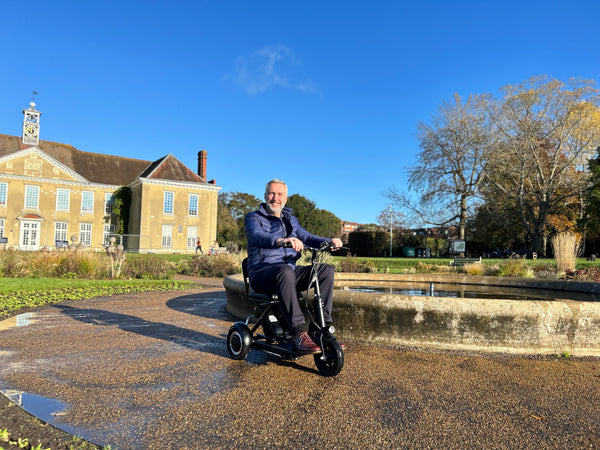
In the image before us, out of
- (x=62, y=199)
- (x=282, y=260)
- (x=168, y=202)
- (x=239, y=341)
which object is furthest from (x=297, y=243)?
(x=62, y=199)

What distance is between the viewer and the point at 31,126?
42.0 meters

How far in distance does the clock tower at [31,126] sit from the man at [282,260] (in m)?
47.0

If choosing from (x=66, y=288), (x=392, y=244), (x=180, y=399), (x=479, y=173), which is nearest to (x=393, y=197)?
(x=479, y=173)

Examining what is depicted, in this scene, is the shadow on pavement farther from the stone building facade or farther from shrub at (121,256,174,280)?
the stone building facade

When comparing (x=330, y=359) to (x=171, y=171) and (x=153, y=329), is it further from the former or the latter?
(x=171, y=171)

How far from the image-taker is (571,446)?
236 cm

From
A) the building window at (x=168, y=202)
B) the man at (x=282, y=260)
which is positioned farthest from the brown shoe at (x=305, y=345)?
the building window at (x=168, y=202)

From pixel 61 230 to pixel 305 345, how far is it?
4493 centimetres

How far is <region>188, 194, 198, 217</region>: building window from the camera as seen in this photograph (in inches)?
1748

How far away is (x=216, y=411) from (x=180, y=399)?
387 mm

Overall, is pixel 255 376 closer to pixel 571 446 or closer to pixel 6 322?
pixel 571 446

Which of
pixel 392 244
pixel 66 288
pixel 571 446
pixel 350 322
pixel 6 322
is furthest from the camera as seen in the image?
pixel 392 244

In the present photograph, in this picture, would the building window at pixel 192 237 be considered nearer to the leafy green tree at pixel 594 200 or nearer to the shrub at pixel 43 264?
the shrub at pixel 43 264

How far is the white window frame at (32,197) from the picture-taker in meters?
39.9
